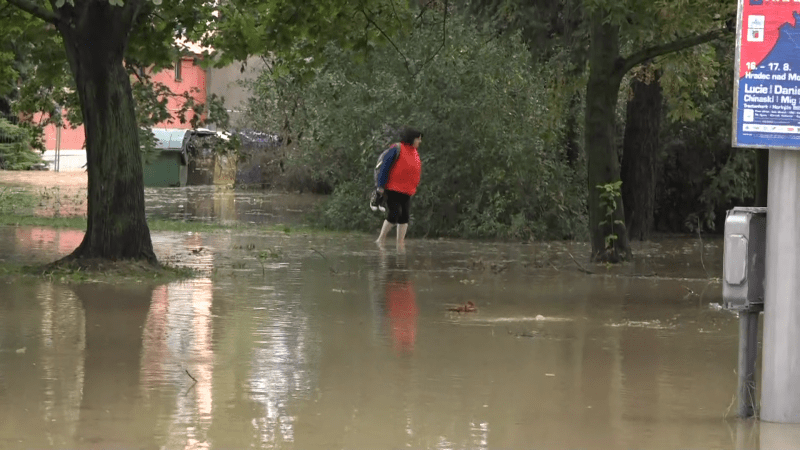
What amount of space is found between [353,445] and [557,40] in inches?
779

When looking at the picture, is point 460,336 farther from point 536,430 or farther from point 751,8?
point 751,8

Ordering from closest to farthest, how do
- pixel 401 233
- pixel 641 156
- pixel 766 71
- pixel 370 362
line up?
pixel 766 71 < pixel 370 362 < pixel 401 233 < pixel 641 156

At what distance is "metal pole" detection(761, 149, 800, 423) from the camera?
7996mm

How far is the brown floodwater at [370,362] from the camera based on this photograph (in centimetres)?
777

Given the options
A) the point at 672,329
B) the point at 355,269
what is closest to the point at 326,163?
the point at 355,269

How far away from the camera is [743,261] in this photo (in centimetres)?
815

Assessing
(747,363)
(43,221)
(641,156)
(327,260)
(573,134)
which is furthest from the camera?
(573,134)

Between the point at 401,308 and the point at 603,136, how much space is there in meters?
6.98

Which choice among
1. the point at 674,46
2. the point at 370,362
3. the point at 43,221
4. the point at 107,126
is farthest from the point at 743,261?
the point at 43,221

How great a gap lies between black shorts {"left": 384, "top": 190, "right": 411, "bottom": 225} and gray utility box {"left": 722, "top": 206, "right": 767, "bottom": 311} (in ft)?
41.5

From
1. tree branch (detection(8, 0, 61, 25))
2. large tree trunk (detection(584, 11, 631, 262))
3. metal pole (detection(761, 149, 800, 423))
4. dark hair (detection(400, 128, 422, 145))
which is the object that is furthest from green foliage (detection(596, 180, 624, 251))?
metal pole (detection(761, 149, 800, 423))

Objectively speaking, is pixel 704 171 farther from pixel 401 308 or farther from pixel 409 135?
pixel 401 308

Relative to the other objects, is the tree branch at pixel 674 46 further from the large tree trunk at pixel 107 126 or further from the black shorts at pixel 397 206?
the large tree trunk at pixel 107 126

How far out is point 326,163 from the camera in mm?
27203
